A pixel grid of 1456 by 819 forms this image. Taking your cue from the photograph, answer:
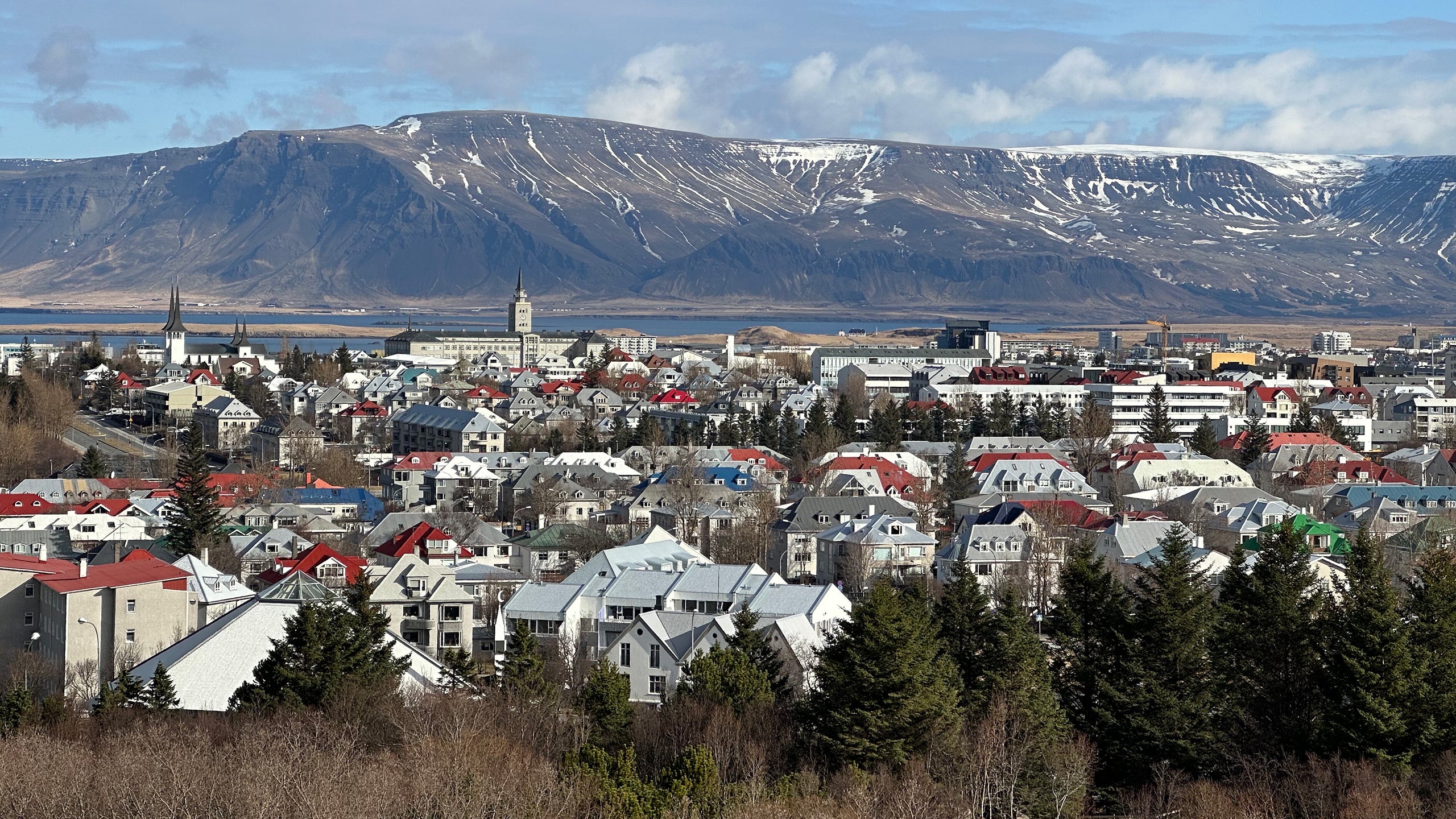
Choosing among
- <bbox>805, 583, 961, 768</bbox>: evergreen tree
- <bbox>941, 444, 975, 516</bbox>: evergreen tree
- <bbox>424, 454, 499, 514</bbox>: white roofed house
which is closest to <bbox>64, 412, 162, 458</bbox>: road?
<bbox>424, 454, 499, 514</bbox>: white roofed house

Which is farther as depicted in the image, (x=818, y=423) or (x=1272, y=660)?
(x=818, y=423)

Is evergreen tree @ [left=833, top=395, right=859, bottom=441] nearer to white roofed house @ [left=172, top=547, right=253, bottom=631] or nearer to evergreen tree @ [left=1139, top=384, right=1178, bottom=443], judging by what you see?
evergreen tree @ [left=1139, top=384, right=1178, bottom=443]

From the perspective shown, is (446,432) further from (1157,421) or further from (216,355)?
(216,355)

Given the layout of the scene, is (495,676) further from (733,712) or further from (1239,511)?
(1239,511)

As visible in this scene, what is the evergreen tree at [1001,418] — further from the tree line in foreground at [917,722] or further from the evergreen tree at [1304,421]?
the tree line in foreground at [917,722]

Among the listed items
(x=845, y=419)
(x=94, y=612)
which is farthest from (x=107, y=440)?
(x=94, y=612)
